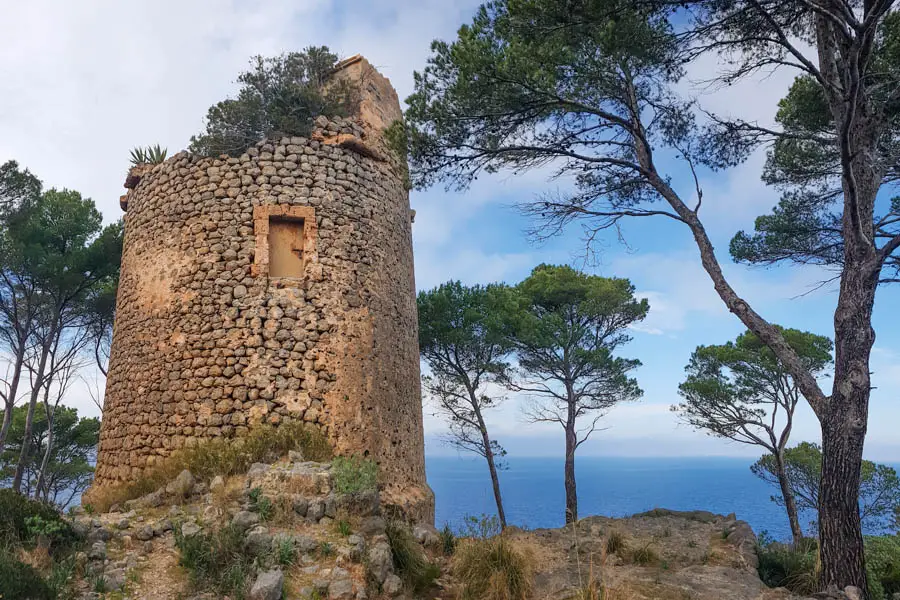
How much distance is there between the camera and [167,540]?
489 centimetres

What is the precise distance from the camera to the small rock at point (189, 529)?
4757 mm

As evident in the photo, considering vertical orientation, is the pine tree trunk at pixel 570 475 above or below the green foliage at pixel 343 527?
below

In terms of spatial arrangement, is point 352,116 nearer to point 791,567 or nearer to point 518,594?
point 518,594

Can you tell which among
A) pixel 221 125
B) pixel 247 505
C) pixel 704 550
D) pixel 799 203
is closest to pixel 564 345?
pixel 799 203

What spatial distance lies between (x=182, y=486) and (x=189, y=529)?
1339 millimetres

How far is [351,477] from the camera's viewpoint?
18.9ft

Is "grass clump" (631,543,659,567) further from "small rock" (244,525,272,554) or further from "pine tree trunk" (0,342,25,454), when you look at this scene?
"pine tree trunk" (0,342,25,454)

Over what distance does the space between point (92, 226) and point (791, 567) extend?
14.8 metres

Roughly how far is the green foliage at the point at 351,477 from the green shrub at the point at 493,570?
115cm

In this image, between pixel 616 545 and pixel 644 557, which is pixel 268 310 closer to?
pixel 616 545

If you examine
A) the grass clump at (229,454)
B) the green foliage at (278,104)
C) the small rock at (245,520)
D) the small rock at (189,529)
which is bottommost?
the small rock at (189,529)

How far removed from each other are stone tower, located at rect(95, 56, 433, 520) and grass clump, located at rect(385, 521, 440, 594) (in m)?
A: 2.02

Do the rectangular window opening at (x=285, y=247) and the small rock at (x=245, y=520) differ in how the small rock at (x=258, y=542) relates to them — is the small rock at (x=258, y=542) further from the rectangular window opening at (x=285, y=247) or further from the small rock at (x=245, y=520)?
the rectangular window opening at (x=285, y=247)

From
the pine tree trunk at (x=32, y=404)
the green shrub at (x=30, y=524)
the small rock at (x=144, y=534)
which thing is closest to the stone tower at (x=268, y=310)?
the small rock at (x=144, y=534)
